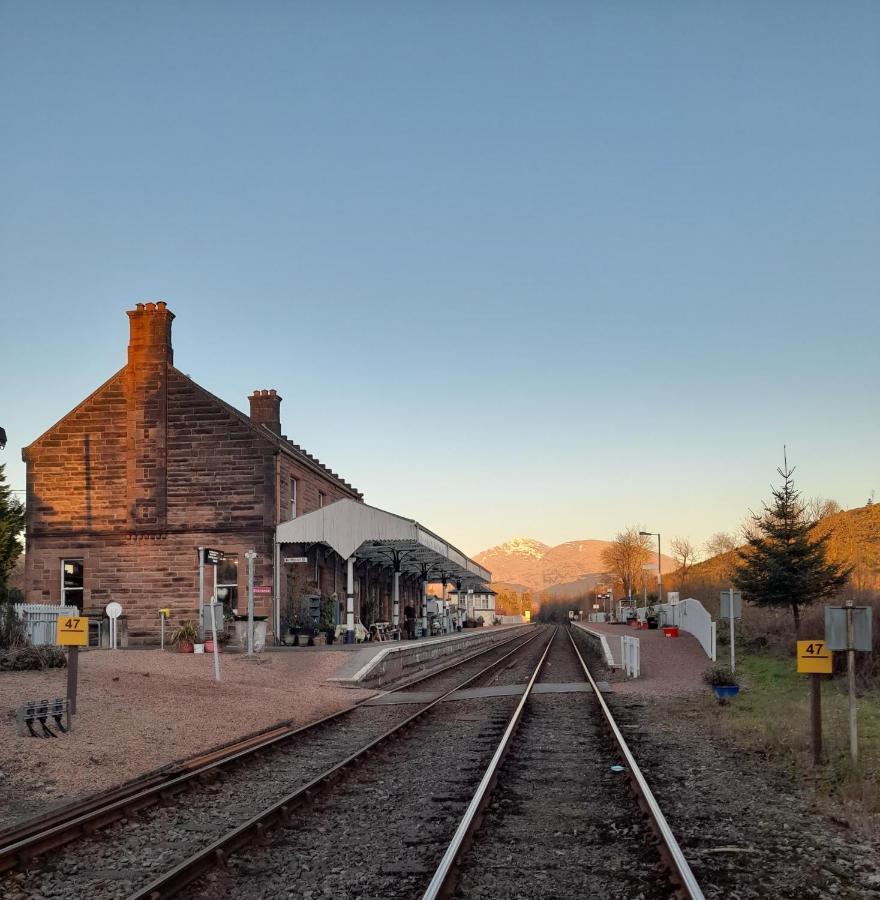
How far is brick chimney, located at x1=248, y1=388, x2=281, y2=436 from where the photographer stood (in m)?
41.0

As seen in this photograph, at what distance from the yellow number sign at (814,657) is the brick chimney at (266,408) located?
31343mm

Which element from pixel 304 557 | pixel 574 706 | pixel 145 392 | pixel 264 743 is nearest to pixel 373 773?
pixel 264 743

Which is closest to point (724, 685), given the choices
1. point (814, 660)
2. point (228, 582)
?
point (814, 660)

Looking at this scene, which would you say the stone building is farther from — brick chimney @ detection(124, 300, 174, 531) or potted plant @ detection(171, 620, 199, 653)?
potted plant @ detection(171, 620, 199, 653)

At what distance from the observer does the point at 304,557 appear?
3244 cm

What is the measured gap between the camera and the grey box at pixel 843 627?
1086cm

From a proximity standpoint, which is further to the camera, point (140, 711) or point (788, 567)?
point (788, 567)

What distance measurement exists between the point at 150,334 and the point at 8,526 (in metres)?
8.54

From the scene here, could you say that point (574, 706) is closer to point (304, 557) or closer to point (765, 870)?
point (765, 870)

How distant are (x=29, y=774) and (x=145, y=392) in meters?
25.2

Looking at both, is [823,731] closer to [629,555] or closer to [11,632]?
[11,632]

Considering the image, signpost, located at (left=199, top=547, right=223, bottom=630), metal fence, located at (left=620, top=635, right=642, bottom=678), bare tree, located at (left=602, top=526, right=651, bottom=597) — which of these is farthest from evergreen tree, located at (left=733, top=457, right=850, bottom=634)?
bare tree, located at (left=602, top=526, right=651, bottom=597)

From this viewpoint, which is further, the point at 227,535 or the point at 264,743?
the point at 227,535

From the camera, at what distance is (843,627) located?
11.0 metres
